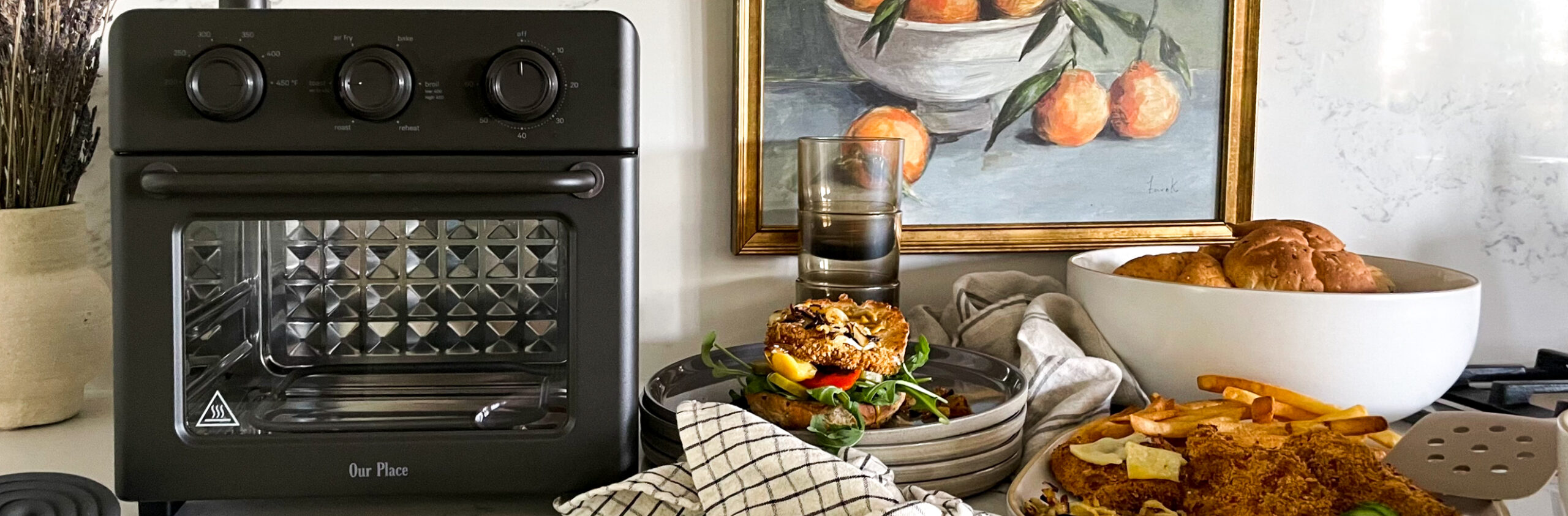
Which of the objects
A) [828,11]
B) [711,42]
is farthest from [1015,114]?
[711,42]

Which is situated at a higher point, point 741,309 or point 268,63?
point 268,63

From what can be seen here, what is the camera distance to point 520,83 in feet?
2.52

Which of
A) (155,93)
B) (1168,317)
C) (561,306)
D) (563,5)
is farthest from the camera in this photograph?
(563,5)

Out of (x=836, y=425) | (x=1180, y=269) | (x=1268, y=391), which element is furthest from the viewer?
(x=1180, y=269)

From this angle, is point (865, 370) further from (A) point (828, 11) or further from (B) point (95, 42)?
(B) point (95, 42)

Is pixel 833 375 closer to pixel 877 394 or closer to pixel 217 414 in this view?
pixel 877 394

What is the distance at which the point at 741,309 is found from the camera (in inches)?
49.9

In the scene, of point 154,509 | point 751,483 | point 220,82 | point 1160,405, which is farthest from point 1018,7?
point 154,509

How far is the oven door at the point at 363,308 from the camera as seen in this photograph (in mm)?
771

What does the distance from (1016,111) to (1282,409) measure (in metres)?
0.45

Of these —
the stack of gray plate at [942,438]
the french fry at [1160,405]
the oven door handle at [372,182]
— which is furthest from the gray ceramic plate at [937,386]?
the oven door handle at [372,182]

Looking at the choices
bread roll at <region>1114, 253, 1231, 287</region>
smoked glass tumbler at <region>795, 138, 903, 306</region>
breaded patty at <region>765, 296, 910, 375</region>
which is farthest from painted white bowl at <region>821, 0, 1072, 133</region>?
breaded patty at <region>765, 296, 910, 375</region>

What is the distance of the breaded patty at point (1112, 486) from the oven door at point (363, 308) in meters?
0.34

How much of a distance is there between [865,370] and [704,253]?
385 mm
